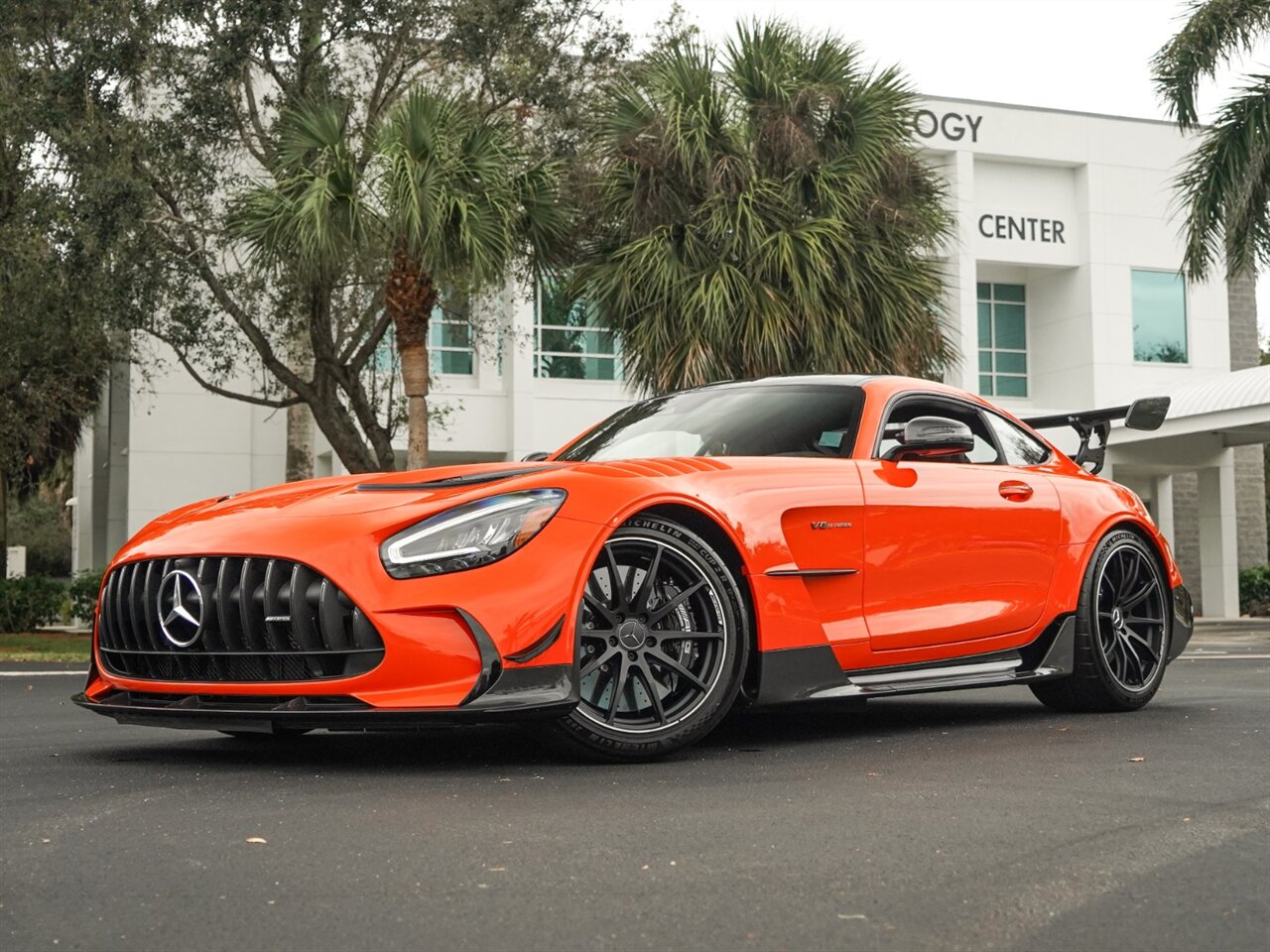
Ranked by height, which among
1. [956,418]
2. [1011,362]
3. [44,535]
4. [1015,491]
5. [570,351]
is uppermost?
[1011,362]

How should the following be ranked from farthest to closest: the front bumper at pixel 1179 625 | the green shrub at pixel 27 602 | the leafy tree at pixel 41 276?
the green shrub at pixel 27 602 → the leafy tree at pixel 41 276 → the front bumper at pixel 1179 625

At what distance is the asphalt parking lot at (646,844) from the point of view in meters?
2.98

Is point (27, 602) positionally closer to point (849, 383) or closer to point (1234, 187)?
point (1234, 187)

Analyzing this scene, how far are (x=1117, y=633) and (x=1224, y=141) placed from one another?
50.0 feet

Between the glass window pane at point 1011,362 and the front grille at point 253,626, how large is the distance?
112 ft

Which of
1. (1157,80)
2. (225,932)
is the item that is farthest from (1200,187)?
(225,932)

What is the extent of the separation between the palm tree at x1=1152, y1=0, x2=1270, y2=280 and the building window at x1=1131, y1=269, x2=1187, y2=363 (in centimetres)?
1589

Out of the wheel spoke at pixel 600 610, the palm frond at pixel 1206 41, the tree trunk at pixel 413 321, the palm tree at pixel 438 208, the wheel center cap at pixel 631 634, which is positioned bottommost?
the wheel center cap at pixel 631 634

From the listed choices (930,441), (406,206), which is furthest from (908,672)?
(406,206)

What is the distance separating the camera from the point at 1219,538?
1234 inches

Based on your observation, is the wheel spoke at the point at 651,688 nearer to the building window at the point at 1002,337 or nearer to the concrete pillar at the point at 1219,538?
the concrete pillar at the point at 1219,538

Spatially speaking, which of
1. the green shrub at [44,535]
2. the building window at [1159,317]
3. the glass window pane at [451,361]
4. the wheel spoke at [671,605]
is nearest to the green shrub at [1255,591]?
the building window at [1159,317]

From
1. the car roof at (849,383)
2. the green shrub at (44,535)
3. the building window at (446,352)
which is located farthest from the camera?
the green shrub at (44,535)

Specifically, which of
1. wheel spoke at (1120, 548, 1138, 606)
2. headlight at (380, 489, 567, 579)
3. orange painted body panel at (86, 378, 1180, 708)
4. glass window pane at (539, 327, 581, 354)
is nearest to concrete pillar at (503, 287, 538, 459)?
glass window pane at (539, 327, 581, 354)
